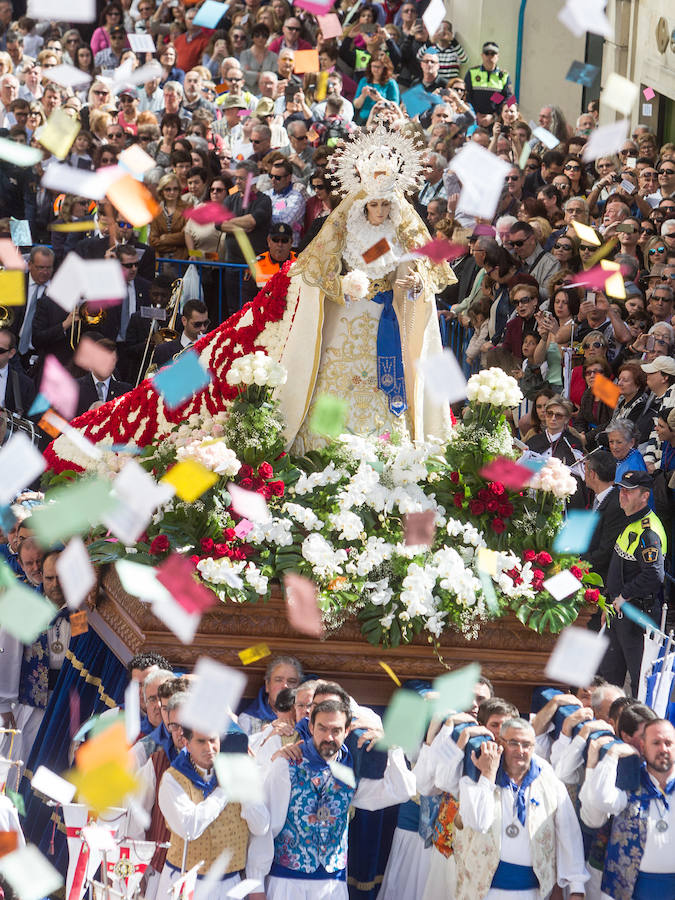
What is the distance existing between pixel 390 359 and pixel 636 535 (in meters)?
1.83

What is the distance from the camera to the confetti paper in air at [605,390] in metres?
10.4

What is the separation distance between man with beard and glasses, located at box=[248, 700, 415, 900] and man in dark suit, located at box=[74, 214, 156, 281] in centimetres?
622

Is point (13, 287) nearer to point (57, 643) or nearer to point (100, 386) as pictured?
point (100, 386)

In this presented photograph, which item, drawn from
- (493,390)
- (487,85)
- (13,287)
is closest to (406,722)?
(493,390)

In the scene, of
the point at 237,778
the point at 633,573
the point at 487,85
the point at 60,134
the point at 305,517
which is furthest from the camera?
the point at 487,85

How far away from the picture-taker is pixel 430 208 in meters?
12.6

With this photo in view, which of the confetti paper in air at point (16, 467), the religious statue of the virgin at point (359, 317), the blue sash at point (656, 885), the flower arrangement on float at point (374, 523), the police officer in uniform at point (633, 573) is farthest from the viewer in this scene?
the police officer in uniform at point (633, 573)

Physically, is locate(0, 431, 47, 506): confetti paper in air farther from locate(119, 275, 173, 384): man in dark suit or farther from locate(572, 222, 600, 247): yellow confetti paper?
locate(572, 222, 600, 247): yellow confetti paper

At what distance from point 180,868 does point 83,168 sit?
8.28m

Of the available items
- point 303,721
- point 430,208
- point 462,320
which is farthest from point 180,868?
point 430,208

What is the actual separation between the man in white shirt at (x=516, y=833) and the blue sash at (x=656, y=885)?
220mm

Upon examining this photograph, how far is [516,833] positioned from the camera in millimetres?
6363

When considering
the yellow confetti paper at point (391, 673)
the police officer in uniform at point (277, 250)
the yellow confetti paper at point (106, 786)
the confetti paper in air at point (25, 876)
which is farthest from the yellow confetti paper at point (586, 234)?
the confetti paper in air at point (25, 876)

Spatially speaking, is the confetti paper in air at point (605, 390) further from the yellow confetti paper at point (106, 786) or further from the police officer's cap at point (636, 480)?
the yellow confetti paper at point (106, 786)
